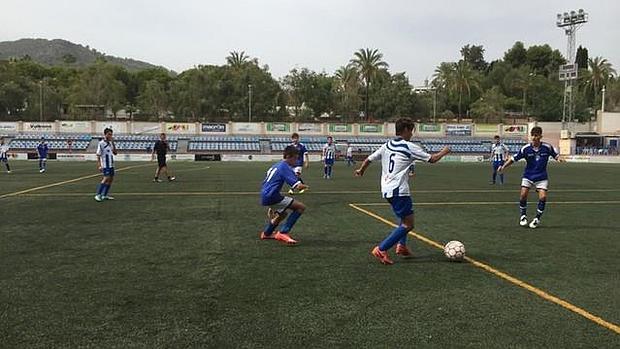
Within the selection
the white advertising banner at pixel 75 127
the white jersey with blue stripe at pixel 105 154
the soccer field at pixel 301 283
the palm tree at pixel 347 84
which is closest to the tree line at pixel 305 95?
the palm tree at pixel 347 84

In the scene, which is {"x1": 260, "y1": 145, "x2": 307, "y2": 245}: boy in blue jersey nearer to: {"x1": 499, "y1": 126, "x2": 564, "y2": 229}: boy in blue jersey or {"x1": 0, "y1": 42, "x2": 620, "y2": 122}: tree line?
{"x1": 499, "y1": 126, "x2": 564, "y2": 229}: boy in blue jersey

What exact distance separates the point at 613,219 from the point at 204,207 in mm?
9772

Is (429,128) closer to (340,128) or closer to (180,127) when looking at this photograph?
(340,128)

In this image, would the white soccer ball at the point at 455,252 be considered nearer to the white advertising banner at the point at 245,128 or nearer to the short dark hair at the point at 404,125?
the short dark hair at the point at 404,125

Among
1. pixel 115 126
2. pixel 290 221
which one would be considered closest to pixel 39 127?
pixel 115 126

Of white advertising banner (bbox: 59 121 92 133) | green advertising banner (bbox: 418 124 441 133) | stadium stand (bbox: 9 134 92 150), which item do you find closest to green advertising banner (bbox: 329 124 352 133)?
green advertising banner (bbox: 418 124 441 133)

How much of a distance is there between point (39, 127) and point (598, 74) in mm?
90197

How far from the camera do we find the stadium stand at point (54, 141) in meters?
57.4

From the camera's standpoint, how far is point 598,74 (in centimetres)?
9756

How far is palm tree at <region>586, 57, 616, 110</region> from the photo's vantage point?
319 ft

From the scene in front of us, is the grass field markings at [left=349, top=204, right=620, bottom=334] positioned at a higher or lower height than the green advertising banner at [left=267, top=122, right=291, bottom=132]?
lower

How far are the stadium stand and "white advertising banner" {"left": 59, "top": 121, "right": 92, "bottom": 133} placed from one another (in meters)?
1.05

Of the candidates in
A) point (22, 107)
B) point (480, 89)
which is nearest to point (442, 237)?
point (22, 107)

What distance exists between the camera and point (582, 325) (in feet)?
16.9
